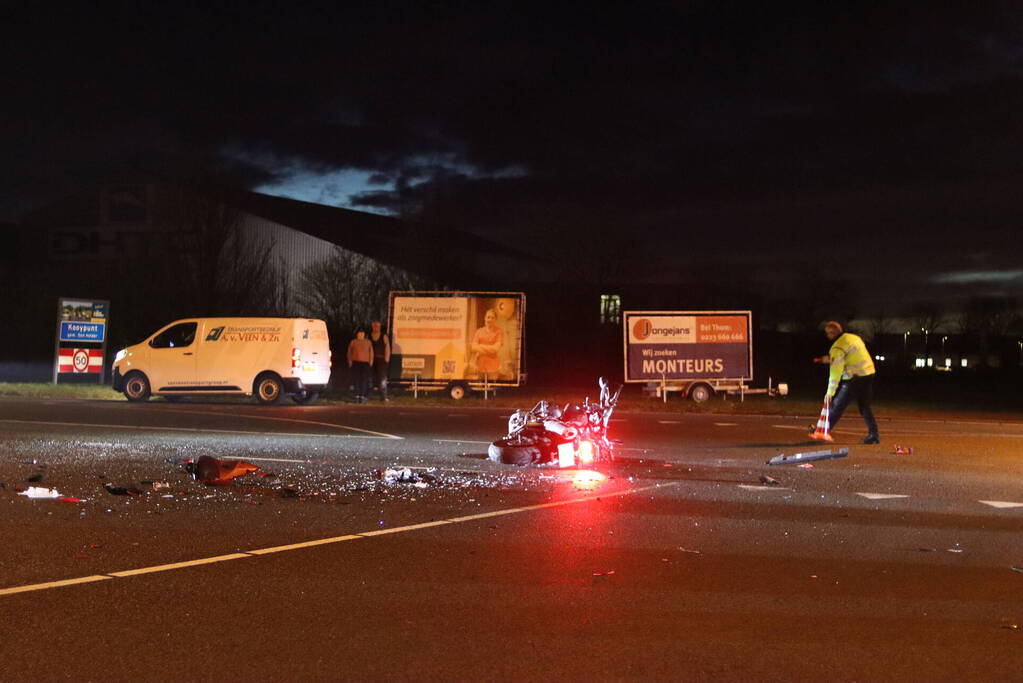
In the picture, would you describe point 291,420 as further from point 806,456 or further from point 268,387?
point 806,456

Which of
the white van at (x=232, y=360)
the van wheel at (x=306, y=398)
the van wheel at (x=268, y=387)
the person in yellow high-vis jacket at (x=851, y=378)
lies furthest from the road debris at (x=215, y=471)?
the van wheel at (x=306, y=398)

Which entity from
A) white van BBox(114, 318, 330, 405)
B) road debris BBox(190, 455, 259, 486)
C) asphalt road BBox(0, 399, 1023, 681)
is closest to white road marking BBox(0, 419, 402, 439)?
asphalt road BBox(0, 399, 1023, 681)

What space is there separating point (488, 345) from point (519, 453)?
13924 millimetres

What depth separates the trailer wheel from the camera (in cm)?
2511

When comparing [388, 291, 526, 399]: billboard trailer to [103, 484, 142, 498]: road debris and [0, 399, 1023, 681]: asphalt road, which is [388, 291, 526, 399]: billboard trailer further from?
[103, 484, 142, 498]: road debris

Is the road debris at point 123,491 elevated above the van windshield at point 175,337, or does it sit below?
below

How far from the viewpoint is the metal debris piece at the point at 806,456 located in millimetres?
12500

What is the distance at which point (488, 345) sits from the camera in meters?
26.0

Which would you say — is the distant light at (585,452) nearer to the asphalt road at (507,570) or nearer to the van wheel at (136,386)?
the asphalt road at (507,570)

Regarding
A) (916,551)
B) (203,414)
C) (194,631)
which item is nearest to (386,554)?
(194,631)

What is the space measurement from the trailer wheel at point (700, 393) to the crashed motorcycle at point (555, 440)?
1231 centimetres

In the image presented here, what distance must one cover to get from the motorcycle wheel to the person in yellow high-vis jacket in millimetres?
4913

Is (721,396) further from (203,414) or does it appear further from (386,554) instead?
(386,554)

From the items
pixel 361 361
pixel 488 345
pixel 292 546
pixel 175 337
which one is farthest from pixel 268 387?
pixel 292 546
